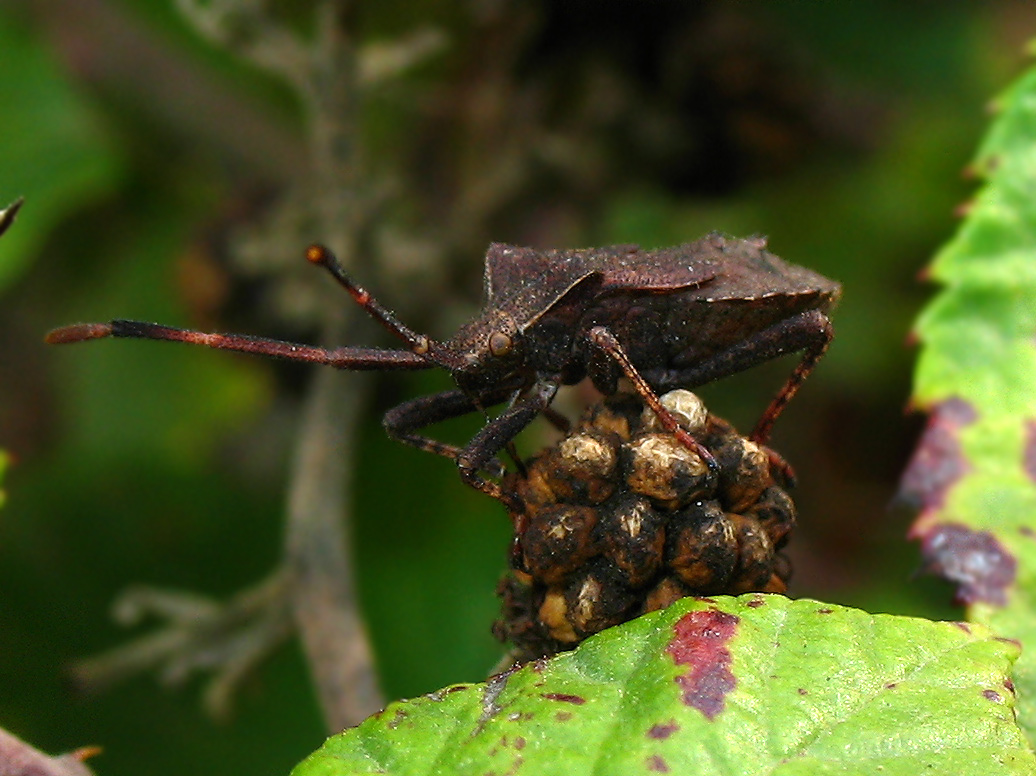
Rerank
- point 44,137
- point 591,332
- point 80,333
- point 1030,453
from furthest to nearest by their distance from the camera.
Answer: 1. point 44,137
2. point 1030,453
3. point 591,332
4. point 80,333

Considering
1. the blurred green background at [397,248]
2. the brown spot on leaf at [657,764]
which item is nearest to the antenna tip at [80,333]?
the brown spot on leaf at [657,764]

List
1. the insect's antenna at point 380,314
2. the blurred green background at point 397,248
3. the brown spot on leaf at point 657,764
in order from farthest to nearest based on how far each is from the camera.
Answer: the blurred green background at point 397,248, the insect's antenna at point 380,314, the brown spot on leaf at point 657,764

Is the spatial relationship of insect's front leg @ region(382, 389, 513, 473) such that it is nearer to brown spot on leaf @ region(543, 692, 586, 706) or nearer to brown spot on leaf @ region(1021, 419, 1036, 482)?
brown spot on leaf @ region(543, 692, 586, 706)

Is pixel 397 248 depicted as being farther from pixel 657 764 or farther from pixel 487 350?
pixel 657 764

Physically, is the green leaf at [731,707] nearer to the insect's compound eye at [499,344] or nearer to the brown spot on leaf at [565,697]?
the brown spot on leaf at [565,697]

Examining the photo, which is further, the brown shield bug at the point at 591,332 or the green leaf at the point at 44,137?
the green leaf at the point at 44,137

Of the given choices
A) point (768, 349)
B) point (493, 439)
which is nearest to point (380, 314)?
point (493, 439)
